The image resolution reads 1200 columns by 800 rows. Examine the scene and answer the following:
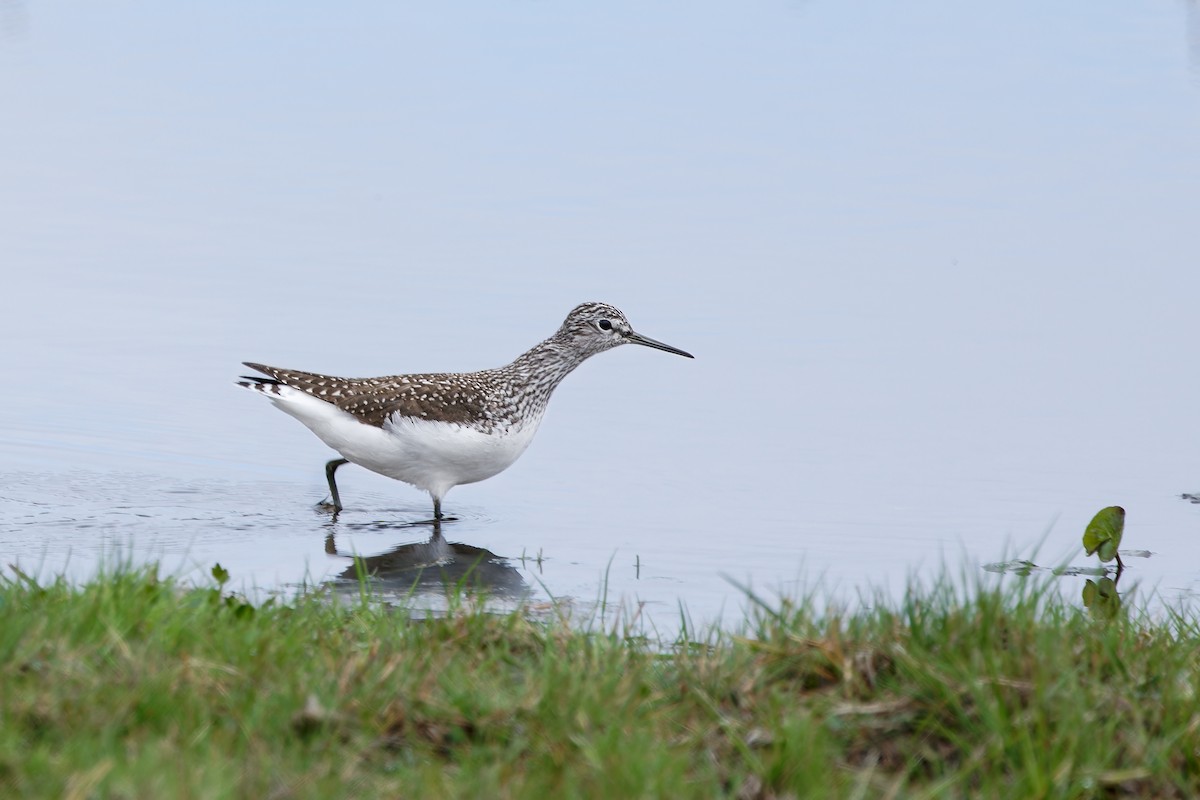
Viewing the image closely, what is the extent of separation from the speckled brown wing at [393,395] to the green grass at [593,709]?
426cm

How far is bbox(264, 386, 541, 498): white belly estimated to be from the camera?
957 centimetres

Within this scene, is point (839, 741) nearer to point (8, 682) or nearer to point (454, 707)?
point (454, 707)

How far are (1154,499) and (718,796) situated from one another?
635 centimetres

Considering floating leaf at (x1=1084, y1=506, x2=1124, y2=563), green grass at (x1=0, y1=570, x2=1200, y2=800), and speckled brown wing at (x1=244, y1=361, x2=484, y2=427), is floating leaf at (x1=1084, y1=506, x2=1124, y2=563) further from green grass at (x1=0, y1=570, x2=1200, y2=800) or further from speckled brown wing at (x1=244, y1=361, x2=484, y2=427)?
speckled brown wing at (x1=244, y1=361, x2=484, y2=427)

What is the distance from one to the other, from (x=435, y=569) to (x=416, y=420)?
146cm

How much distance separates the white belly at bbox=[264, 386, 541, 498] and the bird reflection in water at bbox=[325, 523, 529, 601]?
19.5 inches

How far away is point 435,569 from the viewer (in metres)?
8.36

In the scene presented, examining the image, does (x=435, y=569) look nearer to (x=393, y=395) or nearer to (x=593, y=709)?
(x=393, y=395)

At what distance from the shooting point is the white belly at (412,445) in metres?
9.57

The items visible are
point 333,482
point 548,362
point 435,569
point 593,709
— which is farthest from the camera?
point 548,362

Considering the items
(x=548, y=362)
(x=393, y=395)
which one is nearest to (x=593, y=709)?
(x=393, y=395)

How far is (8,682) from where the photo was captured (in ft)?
14.9

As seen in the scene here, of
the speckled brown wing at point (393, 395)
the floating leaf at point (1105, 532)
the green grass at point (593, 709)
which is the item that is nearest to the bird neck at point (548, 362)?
the speckled brown wing at point (393, 395)

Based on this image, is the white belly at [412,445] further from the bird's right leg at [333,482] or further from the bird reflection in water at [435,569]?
the bird reflection in water at [435,569]
